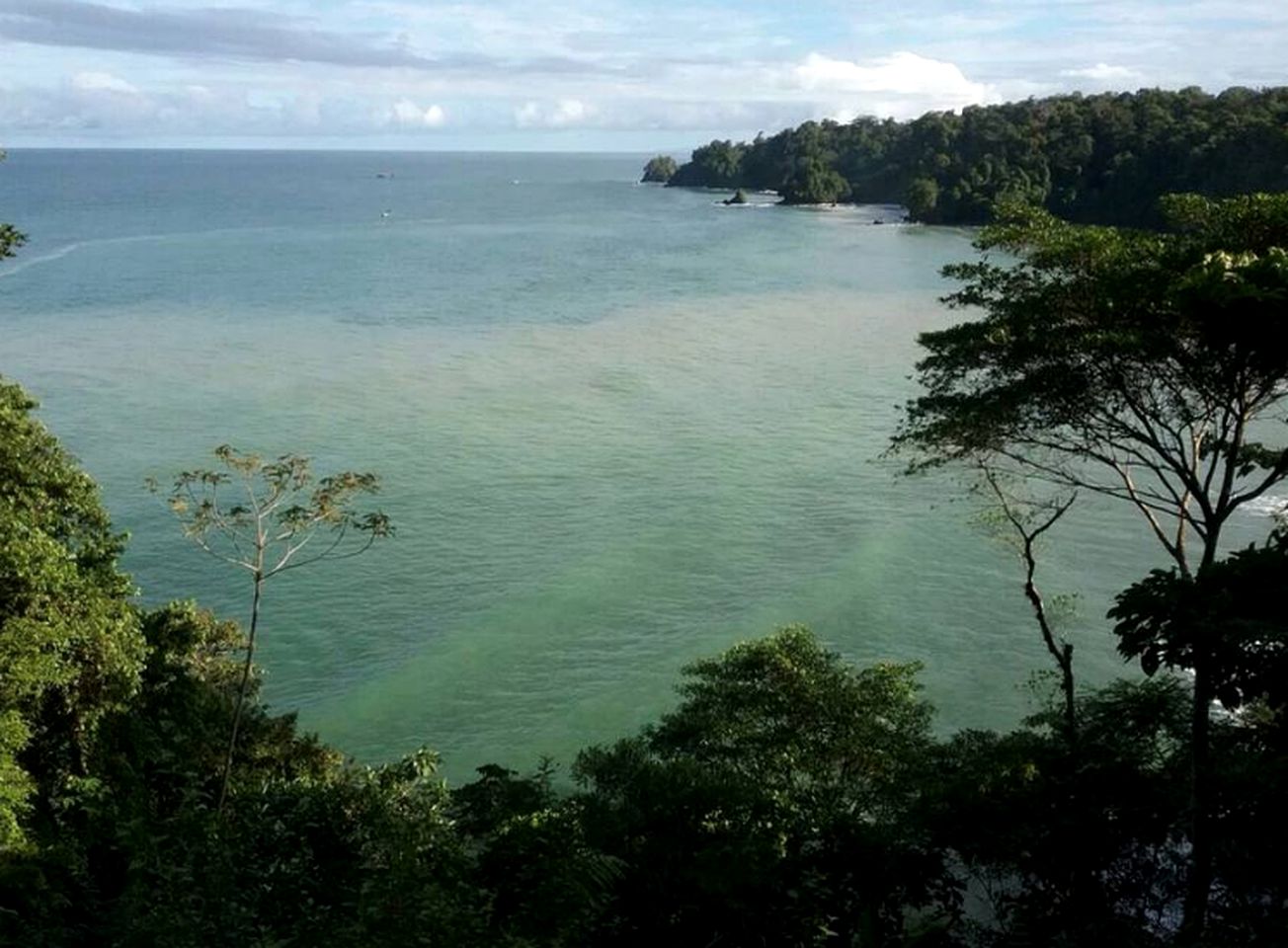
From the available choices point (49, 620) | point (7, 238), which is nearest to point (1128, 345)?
point (49, 620)

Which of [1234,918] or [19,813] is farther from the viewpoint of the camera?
[19,813]

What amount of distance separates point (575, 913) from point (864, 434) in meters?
22.8

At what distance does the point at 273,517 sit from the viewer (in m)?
20.7

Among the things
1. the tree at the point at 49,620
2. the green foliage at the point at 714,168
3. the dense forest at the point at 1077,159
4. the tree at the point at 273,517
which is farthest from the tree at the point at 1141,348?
the green foliage at the point at 714,168

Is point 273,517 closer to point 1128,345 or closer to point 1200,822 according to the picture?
point 1128,345

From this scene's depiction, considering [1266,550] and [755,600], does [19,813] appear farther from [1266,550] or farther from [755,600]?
[755,600]

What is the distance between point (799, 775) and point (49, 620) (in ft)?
21.3

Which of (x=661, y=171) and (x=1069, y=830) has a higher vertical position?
(x=661, y=171)

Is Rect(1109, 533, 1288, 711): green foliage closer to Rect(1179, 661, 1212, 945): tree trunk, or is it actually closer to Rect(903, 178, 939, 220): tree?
Rect(1179, 661, 1212, 945): tree trunk

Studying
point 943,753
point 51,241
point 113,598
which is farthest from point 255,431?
point 51,241

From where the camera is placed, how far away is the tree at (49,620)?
9.36 m

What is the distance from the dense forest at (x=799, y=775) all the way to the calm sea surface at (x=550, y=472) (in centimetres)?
467

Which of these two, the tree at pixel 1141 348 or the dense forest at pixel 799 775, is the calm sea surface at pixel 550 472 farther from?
the tree at pixel 1141 348

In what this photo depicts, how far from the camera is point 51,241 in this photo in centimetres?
6938
